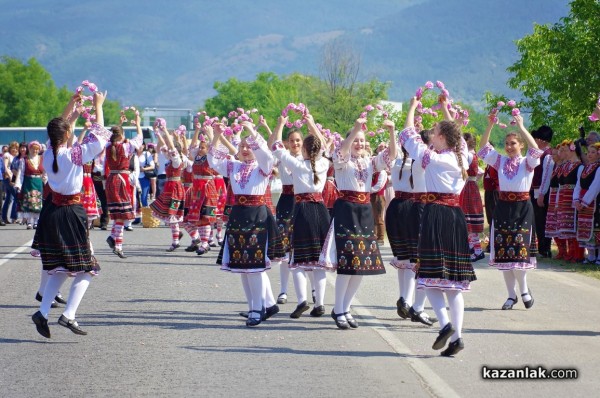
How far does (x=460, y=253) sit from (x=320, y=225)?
89.5 inches

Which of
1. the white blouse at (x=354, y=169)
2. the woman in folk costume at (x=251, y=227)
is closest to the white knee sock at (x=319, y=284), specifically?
the woman in folk costume at (x=251, y=227)

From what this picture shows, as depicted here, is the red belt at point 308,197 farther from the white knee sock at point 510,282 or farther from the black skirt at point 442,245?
the white knee sock at point 510,282

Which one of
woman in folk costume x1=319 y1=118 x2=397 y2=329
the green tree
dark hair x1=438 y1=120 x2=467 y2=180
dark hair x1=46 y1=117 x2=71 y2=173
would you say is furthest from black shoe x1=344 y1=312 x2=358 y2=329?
the green tree

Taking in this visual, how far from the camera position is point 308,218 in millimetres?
11781

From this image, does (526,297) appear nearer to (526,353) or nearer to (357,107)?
(526,353)

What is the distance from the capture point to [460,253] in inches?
388

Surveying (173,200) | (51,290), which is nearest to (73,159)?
(51,290)

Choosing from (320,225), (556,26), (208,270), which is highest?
(556,26)

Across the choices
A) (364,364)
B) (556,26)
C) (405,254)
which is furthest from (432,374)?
(556,26)

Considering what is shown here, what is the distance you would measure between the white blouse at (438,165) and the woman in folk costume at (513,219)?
7.96 ft

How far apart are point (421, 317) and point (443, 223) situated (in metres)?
1.75

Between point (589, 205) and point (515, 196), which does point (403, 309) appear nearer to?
point (515, 196)

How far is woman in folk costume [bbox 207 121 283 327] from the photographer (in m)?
11.2

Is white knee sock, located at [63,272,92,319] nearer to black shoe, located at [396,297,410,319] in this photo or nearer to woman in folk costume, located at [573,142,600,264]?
black shoe, located at [396,297,410,319]
